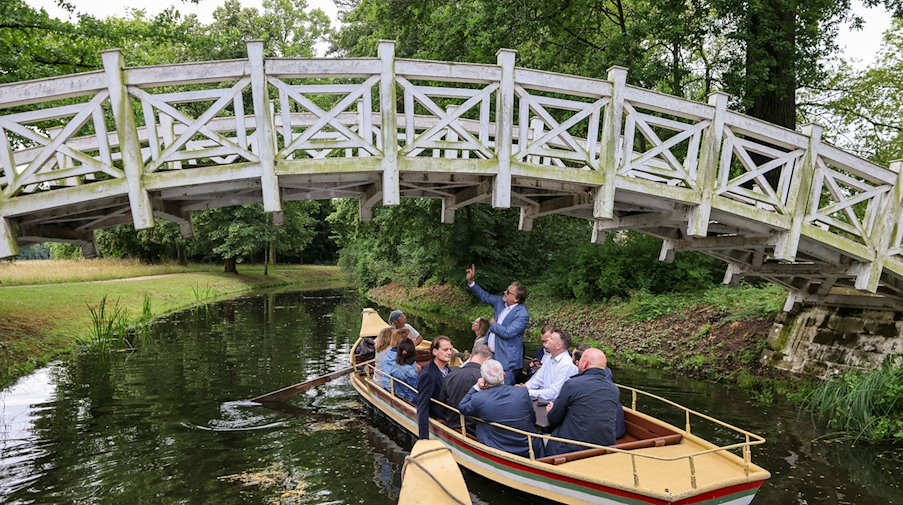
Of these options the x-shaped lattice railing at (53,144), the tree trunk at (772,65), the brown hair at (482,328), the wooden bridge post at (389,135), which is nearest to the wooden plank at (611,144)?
the brown hair at (482,328)

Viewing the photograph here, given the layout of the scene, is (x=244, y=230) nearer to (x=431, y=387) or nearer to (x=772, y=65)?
(x=772, y=65)

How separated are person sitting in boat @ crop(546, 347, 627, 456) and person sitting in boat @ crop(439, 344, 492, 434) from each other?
49.7 inches

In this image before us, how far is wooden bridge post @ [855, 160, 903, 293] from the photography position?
10391mm

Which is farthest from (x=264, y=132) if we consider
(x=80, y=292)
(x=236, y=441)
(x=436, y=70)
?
(x=80, y=292)

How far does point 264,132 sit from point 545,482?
204 inches

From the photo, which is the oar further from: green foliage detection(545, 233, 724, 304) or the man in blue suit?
green foliage detection(545, 233, 724, 304)

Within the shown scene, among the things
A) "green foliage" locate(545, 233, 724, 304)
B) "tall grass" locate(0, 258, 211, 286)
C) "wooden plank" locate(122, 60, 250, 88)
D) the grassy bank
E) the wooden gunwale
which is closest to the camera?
the wooden gunwale

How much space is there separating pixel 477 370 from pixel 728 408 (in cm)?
547

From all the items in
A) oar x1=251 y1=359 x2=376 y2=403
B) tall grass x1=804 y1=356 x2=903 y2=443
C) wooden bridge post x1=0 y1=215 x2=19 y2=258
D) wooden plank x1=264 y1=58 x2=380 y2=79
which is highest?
wooden plank x1=264 y1=58 x2=380 y2=79

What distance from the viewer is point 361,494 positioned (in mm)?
8086

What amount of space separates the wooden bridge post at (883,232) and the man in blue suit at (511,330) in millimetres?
5376

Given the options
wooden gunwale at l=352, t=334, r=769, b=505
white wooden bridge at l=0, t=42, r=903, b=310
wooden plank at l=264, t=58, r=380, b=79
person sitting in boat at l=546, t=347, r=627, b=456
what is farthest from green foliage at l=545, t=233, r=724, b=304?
wooden plank at l=264, t=58, r=380, b=79

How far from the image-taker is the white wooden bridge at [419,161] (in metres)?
7.79

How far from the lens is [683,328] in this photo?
1650 cm
